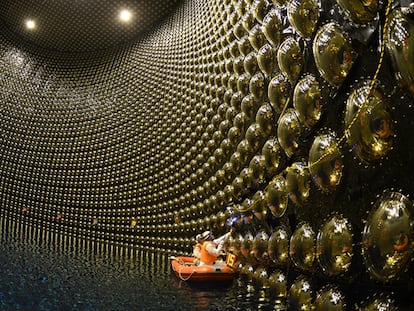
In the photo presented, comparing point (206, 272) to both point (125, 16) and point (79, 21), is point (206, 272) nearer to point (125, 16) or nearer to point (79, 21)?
point (125, 16)

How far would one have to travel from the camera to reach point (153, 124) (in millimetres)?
4840

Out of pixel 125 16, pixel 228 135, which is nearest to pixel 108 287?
pixel 228 135

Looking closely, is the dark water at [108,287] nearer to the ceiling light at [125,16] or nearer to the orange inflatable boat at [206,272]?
the orange inflatable boat at [206,272]

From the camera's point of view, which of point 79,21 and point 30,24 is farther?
point 30,24

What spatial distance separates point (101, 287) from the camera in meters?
2.59

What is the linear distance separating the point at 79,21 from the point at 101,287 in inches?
208

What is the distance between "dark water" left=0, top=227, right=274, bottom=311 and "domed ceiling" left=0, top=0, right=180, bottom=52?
375cm

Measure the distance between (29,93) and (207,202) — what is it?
14.2ft

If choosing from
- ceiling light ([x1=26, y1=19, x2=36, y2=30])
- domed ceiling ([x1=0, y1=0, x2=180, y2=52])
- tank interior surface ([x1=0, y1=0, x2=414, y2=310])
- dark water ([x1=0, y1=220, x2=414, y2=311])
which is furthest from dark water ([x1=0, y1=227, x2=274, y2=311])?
ceiling light ([x1=26, y1=19, x2=36, y2=30])

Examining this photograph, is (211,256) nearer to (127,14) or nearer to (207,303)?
(207,303)

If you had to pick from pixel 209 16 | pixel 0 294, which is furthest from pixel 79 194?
pixel 0 294

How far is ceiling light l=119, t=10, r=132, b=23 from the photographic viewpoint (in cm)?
631

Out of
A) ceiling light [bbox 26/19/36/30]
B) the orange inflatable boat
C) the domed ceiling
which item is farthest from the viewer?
ceiling light [bbox 26/19/36/30]

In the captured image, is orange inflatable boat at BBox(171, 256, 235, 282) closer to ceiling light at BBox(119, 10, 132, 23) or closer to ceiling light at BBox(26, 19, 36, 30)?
ceiling light at BBox(119, 10, 132, 23)
